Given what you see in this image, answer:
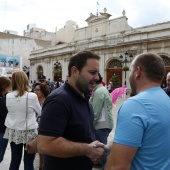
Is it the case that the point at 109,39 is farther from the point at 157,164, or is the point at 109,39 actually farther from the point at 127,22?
the point at 157,164

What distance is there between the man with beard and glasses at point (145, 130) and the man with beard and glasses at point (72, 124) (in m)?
0.38

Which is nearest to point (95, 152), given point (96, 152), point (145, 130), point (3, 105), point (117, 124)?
point (96, 152)

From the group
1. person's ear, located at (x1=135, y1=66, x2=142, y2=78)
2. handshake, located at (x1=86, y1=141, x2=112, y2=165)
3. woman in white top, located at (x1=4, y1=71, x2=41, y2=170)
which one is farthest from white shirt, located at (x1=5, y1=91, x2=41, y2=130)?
person's ear, located at (x1=135, y1=66, x2=142, y2=78)

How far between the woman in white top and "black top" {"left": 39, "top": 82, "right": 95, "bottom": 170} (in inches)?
56.1

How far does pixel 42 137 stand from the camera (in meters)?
1.79

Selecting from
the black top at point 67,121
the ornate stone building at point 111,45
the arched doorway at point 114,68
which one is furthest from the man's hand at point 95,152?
the arched doorway at point 114,68

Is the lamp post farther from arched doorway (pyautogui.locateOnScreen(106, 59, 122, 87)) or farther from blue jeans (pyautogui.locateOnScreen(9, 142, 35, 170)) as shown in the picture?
blue jeans (pyautogui.locateOnScreen(9, 142, 35, 170))

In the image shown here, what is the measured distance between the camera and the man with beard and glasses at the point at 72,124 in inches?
69.9

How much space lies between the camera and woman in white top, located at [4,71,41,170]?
332 cm

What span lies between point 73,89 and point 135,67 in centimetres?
59

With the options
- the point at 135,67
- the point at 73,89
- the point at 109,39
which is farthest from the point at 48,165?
the point at 109,39

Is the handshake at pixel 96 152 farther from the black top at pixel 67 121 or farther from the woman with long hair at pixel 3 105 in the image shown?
the woman with long hair at pixel 3 105

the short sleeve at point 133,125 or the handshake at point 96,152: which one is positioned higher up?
the short sleeve at point 133,125

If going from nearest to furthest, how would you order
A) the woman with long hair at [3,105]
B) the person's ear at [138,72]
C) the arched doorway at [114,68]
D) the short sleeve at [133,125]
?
1. the short sleeve at [133,125]
2. the person's ear at [138,72]
3. the woman with long hair at [3,105]
4. the arched doorway at [114,68]
